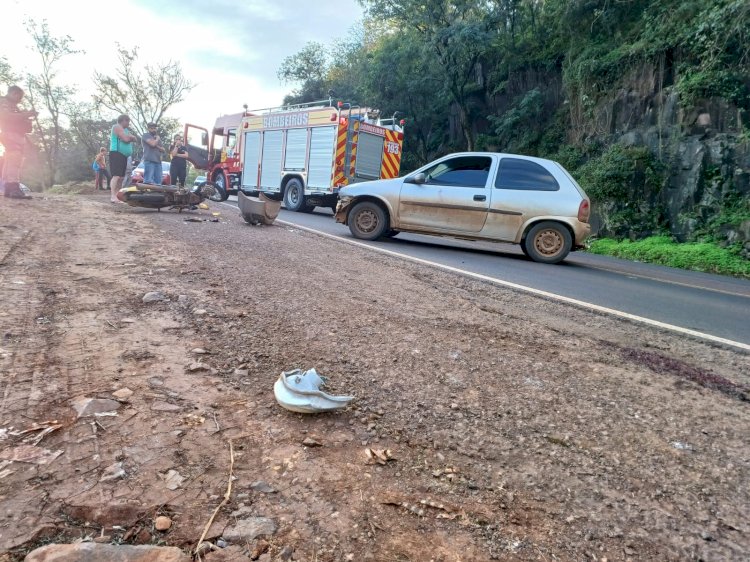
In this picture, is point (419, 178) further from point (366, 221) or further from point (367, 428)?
point (367, 428)

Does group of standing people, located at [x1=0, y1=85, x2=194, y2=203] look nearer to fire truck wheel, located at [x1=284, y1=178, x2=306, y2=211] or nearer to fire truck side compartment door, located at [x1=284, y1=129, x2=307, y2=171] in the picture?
fire truck wheel, located at [x1=284, y1=178, x2=306, y2=211]

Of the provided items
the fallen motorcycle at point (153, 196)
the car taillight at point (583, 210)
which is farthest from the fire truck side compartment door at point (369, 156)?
the car taillight at point (583, 210)

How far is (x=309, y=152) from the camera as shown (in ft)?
49.1

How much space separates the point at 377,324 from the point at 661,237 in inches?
481

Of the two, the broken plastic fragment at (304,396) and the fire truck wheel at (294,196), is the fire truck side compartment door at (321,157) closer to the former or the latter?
the fire truck wheel at (294,196)

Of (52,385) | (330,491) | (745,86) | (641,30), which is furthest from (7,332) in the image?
(641,30)

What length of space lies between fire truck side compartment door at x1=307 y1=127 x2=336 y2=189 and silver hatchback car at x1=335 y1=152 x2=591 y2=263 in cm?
615

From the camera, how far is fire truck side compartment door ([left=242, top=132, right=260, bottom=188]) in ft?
55.9

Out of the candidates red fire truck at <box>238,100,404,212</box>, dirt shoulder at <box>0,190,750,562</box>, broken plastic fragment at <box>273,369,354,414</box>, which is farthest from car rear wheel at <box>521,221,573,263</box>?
red fire truck at <box>238,100,404,212</box>

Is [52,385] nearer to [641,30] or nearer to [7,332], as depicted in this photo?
[7,332]

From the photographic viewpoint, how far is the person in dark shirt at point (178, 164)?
14219mm

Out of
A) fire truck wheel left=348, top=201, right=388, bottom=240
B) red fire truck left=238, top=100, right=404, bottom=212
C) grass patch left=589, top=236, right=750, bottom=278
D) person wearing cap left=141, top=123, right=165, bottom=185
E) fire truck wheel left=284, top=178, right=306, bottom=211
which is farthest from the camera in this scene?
fire truck wheel left=284, top=178, right=306, bottom=211

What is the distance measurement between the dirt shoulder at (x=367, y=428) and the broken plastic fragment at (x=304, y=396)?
0.18 ft

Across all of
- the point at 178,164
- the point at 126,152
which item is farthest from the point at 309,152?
the point at 126,152
